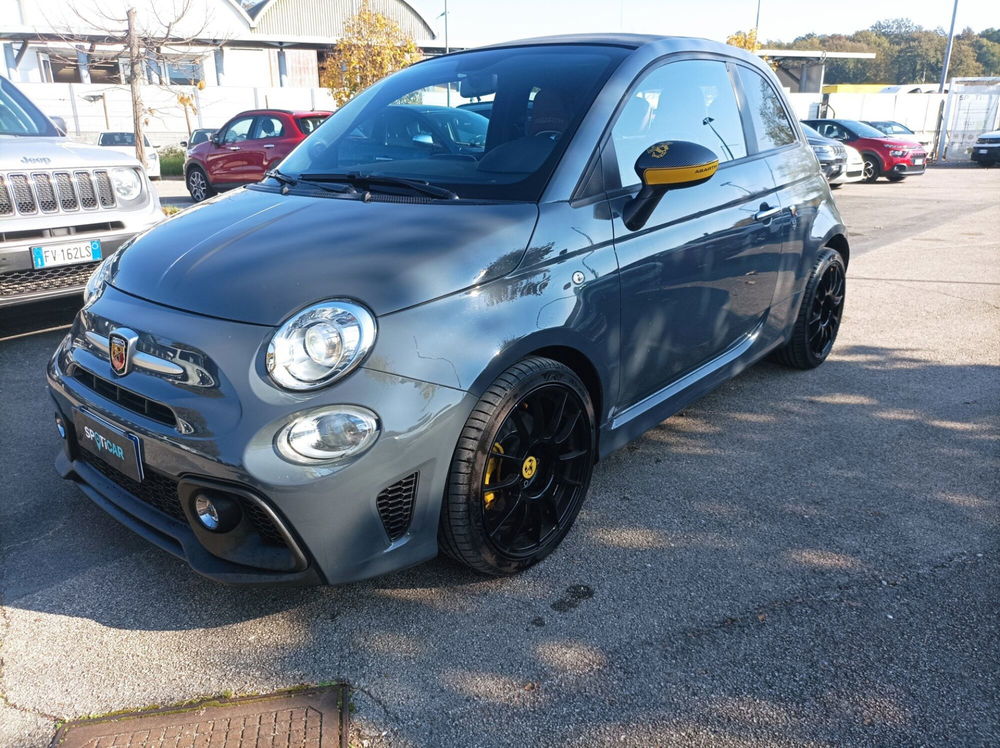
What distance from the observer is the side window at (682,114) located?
300 cm

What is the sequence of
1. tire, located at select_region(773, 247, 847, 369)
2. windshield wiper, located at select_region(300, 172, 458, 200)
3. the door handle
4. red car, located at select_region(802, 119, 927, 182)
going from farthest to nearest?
1. red car, located at select_region(802, 119, 927, 182)
2. tire, located at select_region(773, 247, 847, 369)
3. the door handle
4. windshield wiper, located at select_region(300, 172, 458, 200)

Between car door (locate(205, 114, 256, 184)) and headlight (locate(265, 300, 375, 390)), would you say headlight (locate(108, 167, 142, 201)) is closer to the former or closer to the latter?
headlight (locate(265, 300, 375, 390))

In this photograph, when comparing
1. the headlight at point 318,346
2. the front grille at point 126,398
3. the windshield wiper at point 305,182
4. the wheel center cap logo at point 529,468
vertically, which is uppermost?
the windshield wiper at point 305,182

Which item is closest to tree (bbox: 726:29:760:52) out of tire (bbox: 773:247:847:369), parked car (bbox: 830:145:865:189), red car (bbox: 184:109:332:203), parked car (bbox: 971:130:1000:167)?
parked car (bbox: 971:130:1000:167)

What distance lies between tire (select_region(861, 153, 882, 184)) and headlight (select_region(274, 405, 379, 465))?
19.7 metres

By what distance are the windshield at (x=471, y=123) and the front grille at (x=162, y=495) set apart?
1296 mm

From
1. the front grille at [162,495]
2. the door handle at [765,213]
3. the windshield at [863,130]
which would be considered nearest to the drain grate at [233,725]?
the front grille at [162,495]

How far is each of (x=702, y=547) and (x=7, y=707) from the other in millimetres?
2235

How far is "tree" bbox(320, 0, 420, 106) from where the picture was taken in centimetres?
2522

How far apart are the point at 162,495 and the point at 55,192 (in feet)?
11.2

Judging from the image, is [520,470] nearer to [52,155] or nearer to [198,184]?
[52,155]

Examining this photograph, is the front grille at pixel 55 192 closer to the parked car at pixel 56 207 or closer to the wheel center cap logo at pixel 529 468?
the parked car at pixel 56 207

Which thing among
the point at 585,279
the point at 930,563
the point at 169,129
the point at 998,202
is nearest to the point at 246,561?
the point at 585,279

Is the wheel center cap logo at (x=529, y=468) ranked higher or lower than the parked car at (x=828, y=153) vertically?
lower
